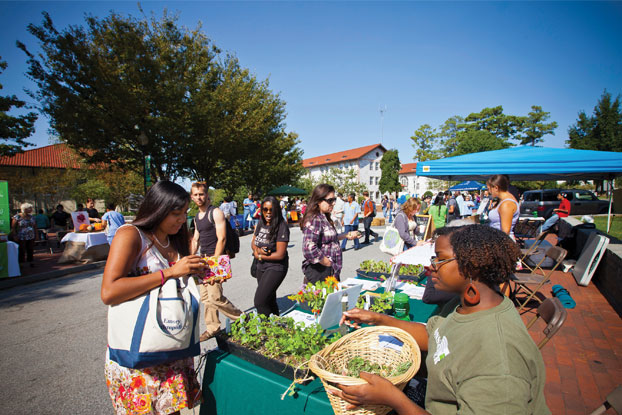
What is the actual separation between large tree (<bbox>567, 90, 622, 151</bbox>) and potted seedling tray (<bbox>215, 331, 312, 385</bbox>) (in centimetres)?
4575

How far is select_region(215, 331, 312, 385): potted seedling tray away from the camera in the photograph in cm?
178

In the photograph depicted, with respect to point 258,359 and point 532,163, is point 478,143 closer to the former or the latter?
point 532,163

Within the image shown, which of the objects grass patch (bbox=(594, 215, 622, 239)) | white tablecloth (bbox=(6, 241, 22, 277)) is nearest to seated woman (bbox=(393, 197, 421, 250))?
grass patch (bbox=(594, 215, 622, 239))

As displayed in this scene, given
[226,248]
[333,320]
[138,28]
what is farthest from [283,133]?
[333,320]

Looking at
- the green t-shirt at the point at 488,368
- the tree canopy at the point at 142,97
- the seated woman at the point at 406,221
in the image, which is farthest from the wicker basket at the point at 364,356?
the tree canopy at the point at 142,97

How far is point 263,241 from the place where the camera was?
3652 millimetres

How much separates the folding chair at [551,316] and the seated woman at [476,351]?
2.99ft

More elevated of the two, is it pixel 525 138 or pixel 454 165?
pixel 525 138

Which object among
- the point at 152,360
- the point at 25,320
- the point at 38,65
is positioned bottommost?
the point at 25,320

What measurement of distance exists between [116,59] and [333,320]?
14.5 meters

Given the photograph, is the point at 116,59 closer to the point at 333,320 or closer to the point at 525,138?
the point at 333,320

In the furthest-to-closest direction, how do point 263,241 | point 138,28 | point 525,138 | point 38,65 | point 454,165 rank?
1. point 525,138
2. point 138,28
3. point 38,65
4. point 454,165
5. point 263,241

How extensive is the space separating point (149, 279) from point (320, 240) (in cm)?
224

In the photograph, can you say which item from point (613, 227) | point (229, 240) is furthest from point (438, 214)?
point (613, 227)
